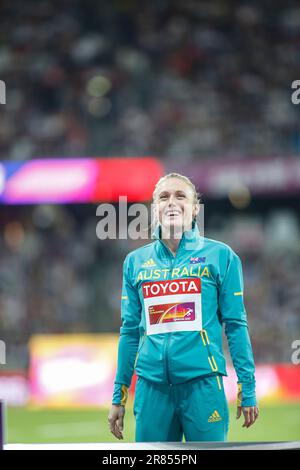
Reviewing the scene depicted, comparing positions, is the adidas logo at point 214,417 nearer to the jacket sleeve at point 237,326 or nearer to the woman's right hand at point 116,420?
the jacket sleeve at point 237,326

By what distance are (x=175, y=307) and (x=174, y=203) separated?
48 cm

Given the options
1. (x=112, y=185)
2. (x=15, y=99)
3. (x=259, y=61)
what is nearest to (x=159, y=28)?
(x=259, y=61)

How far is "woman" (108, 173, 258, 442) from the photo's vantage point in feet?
12.7

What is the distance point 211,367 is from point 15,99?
735 inches

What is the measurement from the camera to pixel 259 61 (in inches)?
869

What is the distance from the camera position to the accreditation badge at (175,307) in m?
→ 3.90

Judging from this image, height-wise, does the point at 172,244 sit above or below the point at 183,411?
above

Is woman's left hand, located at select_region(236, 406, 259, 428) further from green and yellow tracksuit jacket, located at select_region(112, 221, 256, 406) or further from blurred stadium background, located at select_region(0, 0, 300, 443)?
blurred stadium background, located at select_region(0, 0, 300, 443)

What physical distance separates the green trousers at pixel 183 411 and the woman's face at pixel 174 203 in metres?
0.74

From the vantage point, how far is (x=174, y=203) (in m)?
3.93

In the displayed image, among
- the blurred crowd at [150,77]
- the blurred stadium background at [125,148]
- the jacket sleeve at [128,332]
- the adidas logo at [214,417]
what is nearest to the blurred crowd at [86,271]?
the blurred stadium background at [125,148]

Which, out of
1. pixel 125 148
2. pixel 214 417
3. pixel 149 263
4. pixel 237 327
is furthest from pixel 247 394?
pixel 125 148

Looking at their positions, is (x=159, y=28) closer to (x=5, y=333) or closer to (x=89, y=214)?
(x=89, y=214)

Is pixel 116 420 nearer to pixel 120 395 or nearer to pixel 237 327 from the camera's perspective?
pixel 120 395
